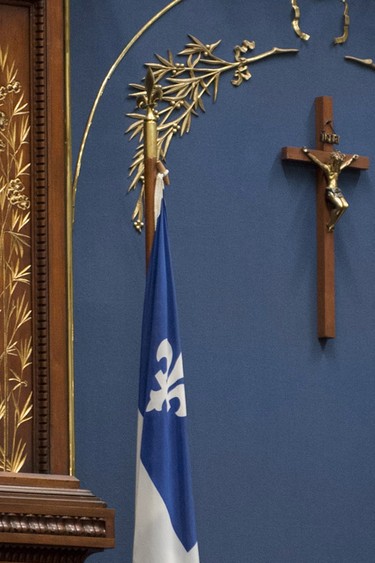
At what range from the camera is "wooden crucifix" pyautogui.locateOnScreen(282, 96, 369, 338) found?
6949mm

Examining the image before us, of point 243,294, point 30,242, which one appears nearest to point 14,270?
point 30,242

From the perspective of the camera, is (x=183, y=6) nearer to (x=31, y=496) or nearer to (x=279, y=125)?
(x=279, y=125)

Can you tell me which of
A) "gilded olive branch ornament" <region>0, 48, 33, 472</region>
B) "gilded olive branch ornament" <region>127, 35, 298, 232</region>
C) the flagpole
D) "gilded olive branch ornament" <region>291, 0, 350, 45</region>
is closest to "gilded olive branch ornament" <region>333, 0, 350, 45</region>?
"gilded olive branch ornament" <region>291, 0, 350, 45</region>

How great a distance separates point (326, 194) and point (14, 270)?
1528 millimetres

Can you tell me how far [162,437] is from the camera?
19.6ft

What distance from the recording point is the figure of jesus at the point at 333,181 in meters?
6.98

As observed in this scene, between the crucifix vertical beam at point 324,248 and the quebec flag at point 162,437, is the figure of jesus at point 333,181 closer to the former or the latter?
the crucifix vertical beam at point 324,248

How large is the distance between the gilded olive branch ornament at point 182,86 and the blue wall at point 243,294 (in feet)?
0.11

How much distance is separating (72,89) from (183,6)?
1.78ft

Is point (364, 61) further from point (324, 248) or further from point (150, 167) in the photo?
point (150, 167)

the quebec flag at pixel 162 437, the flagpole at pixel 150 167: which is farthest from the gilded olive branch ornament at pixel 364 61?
the quebec flag at pixel 162 437

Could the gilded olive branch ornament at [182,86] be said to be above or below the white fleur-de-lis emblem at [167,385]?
above

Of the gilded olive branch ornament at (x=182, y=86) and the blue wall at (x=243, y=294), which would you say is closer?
the blue wall at (x=243, y=294)

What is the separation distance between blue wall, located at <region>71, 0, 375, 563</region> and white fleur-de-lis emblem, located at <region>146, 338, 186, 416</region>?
0.56 meters
